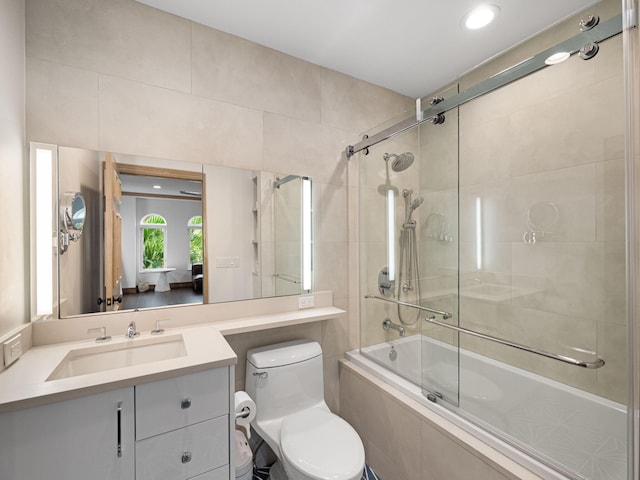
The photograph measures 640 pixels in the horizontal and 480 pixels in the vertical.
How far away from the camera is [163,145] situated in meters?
1.56

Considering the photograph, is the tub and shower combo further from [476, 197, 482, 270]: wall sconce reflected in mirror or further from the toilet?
the toilet

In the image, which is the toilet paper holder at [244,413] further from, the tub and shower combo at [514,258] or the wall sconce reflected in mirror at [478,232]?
the wall sconce reflected in mirror at [478,232]

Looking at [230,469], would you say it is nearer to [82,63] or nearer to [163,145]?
[163,145]

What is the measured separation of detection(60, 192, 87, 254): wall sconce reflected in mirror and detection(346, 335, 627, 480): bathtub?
174 cm

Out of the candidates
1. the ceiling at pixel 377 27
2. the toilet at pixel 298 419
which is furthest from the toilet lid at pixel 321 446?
the ceiling at pixel 377 27

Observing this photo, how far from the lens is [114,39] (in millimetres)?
1457

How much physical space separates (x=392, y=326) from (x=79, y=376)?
1.69 metres

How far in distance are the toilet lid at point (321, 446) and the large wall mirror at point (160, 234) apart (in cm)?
73

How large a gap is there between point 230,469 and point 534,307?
170 centimetres

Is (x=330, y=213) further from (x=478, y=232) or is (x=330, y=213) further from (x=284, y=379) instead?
(x=284, y=379)

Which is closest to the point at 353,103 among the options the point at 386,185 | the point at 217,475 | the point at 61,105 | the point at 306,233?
the point at 386,185

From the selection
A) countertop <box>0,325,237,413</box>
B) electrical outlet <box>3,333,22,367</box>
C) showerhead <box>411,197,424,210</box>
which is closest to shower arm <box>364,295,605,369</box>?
showerhead <box>411,197,424,210</box>

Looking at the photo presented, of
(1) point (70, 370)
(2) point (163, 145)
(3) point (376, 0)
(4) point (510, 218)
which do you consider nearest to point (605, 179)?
(4) point (510, 218)

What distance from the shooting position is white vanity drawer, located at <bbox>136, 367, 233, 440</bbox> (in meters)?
1.02
